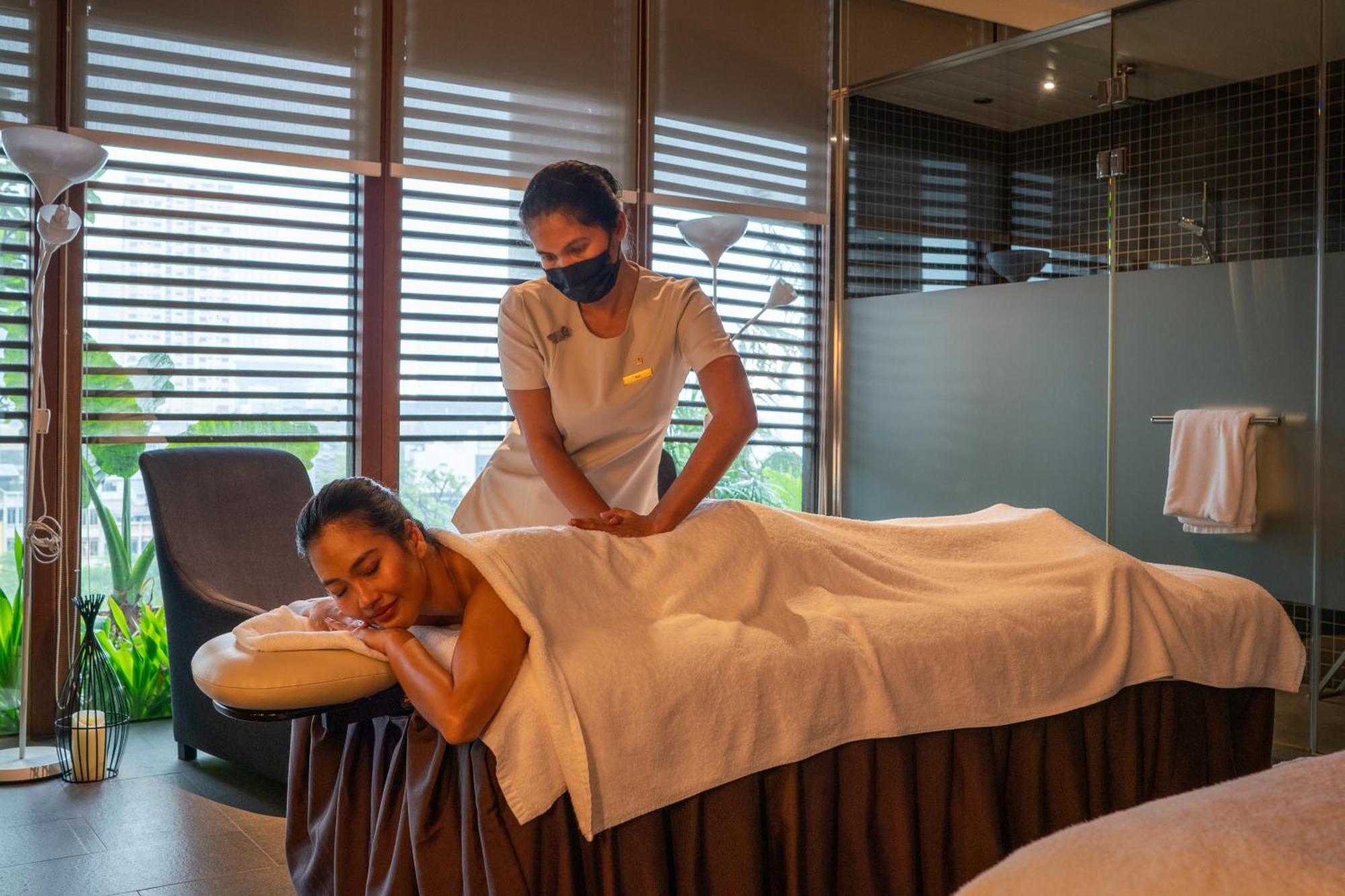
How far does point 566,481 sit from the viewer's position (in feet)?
7.07

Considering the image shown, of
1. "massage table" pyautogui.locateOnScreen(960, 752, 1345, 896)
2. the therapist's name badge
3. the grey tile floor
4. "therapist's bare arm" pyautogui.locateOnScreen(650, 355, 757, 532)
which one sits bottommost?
the grey tile floor

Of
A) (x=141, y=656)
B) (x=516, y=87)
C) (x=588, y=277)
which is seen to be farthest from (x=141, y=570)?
(x=588, y=277)

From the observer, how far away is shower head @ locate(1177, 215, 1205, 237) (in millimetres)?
3539

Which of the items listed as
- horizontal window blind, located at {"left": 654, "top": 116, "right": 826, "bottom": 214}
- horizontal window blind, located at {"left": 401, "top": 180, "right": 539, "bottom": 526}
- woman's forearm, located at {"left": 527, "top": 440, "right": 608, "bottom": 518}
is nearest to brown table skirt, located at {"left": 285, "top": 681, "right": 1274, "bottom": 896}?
woman's forearm, located at {"left": 527, "top": 440, "right": 608, "bottom": 518}

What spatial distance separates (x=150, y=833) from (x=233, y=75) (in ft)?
7.36

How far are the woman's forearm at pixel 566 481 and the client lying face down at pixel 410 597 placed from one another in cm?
39

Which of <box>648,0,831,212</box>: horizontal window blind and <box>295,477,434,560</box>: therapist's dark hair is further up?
<box>648,0,831,212</box>: horizontal window blind

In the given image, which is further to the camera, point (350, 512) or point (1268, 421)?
point (1268, 421)

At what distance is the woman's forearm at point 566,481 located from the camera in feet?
6.97

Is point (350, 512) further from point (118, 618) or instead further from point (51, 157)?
point (118, 618)

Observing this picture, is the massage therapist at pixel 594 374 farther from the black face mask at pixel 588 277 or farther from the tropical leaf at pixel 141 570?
the tropical leaf at pixel 141 570

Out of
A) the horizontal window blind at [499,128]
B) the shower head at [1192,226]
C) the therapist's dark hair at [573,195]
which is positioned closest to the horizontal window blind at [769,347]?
the horizontal window blind at [499,128]

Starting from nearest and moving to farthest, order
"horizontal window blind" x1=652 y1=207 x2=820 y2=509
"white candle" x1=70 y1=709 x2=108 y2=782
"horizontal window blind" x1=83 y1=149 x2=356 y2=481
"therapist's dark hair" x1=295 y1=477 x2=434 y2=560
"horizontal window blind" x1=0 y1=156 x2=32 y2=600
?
1. "therapist's dark hair" x1=295 y1=477 x2=434 y2=560
2. "white candle" x1=70 y1=709 x2=108 y2=782
3. "horizontal window blind" x1=0 y1=156 x2=32 y2=600
4. "horizontal window blind" x1=83 y1=149 x2=356 y2=481
5. "horizontal window blind" x1=652 y1=207 x2=820 y2=509

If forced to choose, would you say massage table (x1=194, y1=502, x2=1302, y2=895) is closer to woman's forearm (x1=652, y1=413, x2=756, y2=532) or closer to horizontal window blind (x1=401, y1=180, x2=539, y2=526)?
woman's forearm (x1=652, y1=413, x2=756, y2=532)
